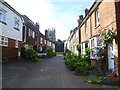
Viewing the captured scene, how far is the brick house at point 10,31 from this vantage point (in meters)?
13.4

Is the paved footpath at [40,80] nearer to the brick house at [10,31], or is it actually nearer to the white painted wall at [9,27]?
the brick house at [10,31]

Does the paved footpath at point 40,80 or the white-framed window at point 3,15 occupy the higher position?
the white-framed window at point 3,15

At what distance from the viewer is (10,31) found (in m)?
15.2

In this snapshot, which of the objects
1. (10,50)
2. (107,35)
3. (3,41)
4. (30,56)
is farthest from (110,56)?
(30,56)

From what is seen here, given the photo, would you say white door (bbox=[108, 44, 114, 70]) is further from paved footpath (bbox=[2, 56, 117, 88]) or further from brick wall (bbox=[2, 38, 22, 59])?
brick wall (bbox=[2, 38, 22, 59])

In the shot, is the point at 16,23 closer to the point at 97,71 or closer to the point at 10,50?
the point at 10,50

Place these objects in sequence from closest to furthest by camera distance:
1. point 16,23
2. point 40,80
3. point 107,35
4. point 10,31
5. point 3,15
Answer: point 40,80
point 107,35
point 3,15
point 10,31
point 16,23

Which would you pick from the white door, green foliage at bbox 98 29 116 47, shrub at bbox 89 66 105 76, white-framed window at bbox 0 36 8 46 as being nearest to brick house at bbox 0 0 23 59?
white-framed window at bbox 0 36 8 46

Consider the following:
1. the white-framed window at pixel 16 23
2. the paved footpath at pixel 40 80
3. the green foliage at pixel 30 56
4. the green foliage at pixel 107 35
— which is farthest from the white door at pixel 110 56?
the white-framed window at pixel 16 23

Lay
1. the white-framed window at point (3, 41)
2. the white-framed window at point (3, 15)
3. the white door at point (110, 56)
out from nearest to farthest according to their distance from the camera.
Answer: the white door at point (110, 56)
the white-framed window at point (3, 41)
the white-framed window at point (3, 15)

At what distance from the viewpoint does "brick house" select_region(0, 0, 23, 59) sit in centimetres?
1341

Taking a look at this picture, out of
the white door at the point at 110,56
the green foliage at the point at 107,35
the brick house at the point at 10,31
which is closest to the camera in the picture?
the green foliage at the point at 107,35

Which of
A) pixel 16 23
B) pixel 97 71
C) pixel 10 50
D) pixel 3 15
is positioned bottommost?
pixel 97 71

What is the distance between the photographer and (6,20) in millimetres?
14188
